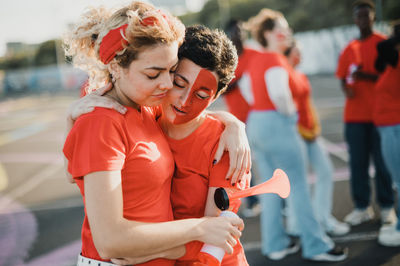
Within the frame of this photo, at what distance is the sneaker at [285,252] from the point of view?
140 inches

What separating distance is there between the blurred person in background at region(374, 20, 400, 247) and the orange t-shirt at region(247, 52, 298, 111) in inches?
32.1

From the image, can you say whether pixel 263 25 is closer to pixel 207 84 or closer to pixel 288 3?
pixel 207 84

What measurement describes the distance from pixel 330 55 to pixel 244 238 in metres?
25.8

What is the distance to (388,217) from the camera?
392 centimetres

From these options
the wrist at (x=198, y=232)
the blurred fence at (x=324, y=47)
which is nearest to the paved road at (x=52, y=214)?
the wrist at (x=198, y=232)

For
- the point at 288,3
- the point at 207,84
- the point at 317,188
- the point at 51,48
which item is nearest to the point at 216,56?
the point at 207,84

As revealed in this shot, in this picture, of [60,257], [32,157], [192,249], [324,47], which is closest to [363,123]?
[192,249]

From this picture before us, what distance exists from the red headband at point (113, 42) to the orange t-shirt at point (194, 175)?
0.49 m

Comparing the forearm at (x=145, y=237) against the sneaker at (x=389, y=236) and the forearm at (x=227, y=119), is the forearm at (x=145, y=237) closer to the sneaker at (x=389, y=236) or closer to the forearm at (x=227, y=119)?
the forearm at (x=227, y=119)

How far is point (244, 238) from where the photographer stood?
4.08 m

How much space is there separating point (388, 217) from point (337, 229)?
22.1 inches

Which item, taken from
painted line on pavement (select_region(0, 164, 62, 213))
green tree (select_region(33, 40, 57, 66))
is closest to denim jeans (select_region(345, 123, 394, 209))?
painted line on pavement (select_region(0, 164, 62, 213))

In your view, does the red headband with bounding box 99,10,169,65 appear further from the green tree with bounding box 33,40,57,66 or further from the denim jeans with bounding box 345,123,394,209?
the green tree with bounding box 33,40,57,66

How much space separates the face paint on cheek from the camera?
1.51 meters
